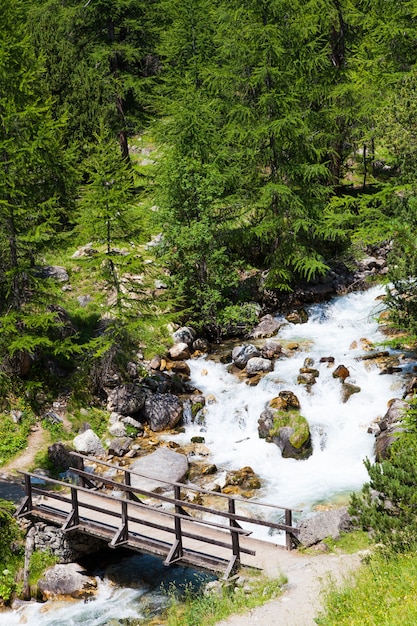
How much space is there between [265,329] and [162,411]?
6.82 m

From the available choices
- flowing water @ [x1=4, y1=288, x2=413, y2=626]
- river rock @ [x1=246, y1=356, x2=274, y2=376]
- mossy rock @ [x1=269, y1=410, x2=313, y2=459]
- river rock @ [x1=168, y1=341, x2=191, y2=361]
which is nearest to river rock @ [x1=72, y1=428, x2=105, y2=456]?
flowing water @ [x1=4, y1=288, x2=413, y2=626]

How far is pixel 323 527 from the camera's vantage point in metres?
13.8

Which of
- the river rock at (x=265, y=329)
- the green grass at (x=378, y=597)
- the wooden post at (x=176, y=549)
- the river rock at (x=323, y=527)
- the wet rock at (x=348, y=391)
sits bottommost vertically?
the river rock at (x=265, y=329)

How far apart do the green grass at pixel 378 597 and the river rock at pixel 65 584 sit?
20.9ft

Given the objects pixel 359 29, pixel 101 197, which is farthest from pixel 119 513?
pixel 359 29

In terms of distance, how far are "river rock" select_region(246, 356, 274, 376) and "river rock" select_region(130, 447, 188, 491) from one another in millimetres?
5372

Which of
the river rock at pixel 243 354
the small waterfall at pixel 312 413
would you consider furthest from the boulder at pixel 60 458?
the river rock at pixel 243 354

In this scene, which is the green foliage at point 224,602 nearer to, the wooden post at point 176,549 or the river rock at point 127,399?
the wooden post at point 176,549

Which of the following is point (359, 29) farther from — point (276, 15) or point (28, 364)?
point (28, 364)

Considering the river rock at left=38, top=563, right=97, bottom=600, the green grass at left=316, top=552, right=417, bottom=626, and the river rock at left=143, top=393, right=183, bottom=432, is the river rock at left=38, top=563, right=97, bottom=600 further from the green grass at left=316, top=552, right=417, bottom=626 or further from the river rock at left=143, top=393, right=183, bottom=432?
the river rock at left=143, top=393, right=183, bottom=432

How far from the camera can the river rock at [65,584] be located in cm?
1454

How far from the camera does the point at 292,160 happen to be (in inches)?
1140

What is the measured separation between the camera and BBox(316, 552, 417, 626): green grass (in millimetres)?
8828

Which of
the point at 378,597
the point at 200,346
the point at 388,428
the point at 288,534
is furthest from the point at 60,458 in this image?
the point at 378,597
